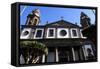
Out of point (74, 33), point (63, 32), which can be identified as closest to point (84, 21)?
point (74, 33)

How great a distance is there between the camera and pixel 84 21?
3721 millimetres

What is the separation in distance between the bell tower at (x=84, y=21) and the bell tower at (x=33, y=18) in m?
0.65

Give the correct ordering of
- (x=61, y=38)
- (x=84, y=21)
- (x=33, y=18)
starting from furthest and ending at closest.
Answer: (x=84, y=21) < (x=61, y=38) < (x=33, y=18)

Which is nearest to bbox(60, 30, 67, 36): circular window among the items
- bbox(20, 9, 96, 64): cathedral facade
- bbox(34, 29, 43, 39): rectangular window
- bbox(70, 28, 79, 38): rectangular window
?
bbox(20, 9, 96, 64): cathedral facade

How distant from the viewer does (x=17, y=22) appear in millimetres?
3270

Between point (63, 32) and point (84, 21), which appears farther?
point (84, 21)

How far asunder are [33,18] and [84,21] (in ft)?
2.49

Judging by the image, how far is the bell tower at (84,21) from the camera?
12.1 ft

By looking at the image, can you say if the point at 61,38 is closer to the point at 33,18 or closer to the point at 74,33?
the point at 74,33

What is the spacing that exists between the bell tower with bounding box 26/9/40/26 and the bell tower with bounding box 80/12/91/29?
65cm

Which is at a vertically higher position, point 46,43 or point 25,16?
point 25,16
